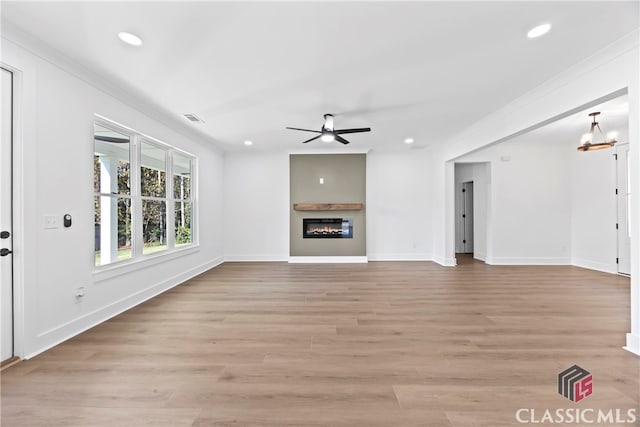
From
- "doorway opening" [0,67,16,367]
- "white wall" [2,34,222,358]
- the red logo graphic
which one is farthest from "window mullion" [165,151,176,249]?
the red logo graphic

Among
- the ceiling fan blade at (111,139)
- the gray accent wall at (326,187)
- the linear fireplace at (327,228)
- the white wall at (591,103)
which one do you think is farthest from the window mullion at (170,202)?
the white wall at (591,103)

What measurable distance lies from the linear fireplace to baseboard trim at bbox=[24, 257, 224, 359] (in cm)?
291

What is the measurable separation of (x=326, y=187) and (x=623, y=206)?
581cm

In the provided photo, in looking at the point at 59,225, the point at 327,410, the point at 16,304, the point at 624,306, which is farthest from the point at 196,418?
the point at 624,306

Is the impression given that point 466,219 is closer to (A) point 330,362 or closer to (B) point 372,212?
(B) point 372,212

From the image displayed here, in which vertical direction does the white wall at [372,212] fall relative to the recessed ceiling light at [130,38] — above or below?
below

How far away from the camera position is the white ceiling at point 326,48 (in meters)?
1.94

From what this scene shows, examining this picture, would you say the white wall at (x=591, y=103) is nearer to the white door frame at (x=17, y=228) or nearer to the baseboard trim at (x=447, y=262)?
the baseboard trim at (x=447, y=262)

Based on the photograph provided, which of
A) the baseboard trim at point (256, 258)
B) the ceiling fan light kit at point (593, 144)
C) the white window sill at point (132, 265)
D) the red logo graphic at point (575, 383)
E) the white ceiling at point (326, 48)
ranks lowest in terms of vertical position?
the red logo graphic at point (575, 383)

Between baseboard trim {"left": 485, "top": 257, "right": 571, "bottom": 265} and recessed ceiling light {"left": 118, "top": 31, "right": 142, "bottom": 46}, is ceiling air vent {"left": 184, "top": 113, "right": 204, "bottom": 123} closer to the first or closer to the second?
recessed ceiling light {"left": 118, "top": 31, "right": 142, "bottom": 46}

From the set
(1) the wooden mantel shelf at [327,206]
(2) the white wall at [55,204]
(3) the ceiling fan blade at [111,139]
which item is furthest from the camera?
(1) the wooden mantel shelf at [327,206]

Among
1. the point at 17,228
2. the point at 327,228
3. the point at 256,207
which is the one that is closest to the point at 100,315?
the point at 17,228

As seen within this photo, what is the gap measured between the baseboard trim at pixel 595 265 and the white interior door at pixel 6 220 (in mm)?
8678

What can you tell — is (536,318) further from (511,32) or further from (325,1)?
(325,1)
